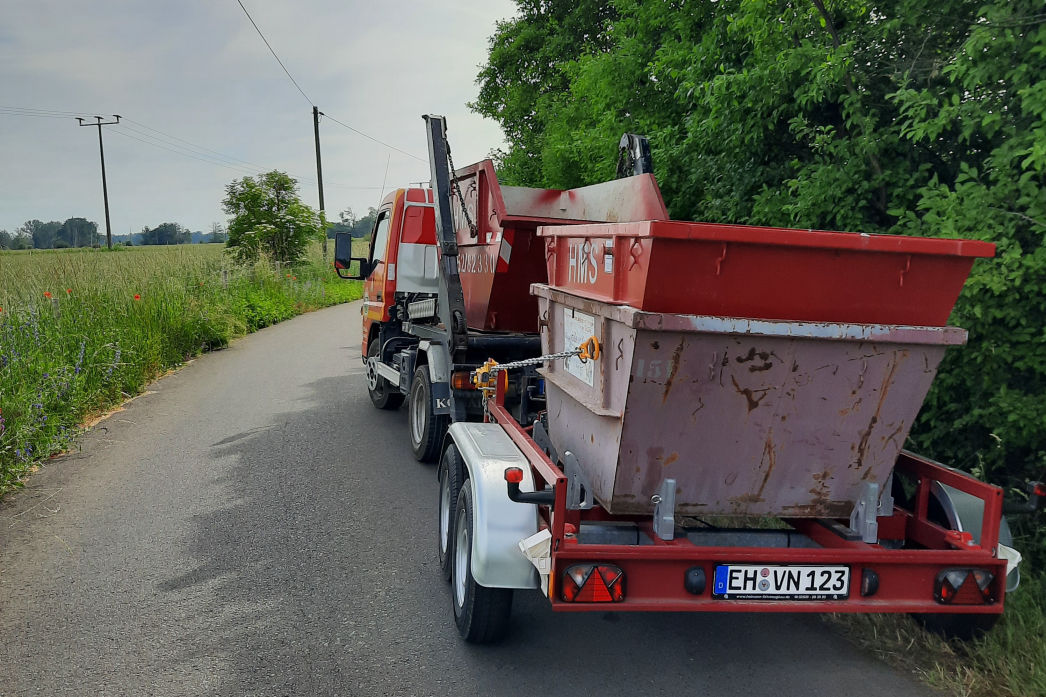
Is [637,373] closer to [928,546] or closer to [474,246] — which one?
[928,546]

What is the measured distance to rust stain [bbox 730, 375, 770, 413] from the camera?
10.2 ft

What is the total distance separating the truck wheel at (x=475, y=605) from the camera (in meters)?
3.55

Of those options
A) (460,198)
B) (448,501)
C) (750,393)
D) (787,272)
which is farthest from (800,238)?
(460,198)

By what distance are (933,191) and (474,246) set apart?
11.0ft

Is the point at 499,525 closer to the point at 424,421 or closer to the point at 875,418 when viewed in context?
the point at 875,418

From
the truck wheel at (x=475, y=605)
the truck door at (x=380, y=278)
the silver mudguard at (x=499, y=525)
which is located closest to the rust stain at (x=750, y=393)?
the silver mudguard at (x=499, y=525)

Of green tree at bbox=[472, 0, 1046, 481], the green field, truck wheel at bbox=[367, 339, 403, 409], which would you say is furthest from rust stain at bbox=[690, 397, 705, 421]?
truck wheel at bbox=[367, 339, 403, 409]

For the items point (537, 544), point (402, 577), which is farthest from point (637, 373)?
point (402, 577)

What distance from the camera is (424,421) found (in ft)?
22.4

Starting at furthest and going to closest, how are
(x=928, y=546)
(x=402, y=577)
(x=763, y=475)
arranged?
(x=402, y=577), (x=928, y=546), (x=763, y=475)

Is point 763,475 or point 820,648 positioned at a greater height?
point 763,475

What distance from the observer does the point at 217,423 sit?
854 centimetres

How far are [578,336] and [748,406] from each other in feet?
2.86

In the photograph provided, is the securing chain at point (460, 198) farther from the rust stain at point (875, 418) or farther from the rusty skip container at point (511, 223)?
the rust stain at point (875, 418)
